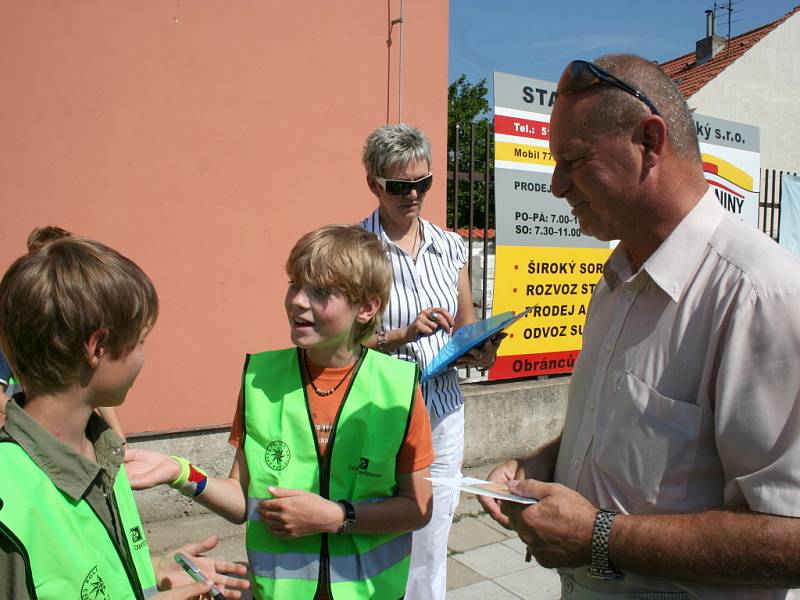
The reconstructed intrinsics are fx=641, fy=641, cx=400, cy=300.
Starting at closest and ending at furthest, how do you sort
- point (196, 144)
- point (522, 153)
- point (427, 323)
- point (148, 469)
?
1. point (148, 469)
2. point (427, 323)
3. point (196, 144)
4. point (522, 153)

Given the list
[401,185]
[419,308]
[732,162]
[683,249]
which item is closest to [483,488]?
[683,249]

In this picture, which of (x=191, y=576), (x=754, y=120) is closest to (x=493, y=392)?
(x=191, y=576)

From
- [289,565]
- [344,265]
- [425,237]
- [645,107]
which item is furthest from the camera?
[425,237]

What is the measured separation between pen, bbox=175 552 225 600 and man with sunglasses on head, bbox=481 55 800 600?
0.72 metres

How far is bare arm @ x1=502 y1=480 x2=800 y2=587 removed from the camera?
1159mm

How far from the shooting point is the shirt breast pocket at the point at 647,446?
1.30 meters

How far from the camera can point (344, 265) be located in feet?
6.47

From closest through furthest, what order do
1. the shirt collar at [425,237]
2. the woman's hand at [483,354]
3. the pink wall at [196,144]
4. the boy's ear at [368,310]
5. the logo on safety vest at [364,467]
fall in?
1. the logo on safety vest at [364,467]
2. the boy's ear at [368,310]
3. the woman's hand at [483,354]
4. the shirt collar at [425,237]
5. the pink wall at [196,144]

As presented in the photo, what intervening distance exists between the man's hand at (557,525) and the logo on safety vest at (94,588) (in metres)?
0.88

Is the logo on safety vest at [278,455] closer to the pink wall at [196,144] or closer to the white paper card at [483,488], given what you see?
the white paper card at [483,488]

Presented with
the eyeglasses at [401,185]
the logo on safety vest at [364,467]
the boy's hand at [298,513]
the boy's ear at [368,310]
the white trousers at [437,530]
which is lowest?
the white trousers at [437,530]

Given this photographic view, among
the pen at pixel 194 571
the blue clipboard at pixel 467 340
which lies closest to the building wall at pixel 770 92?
the blue clipboard at pixel 467 340

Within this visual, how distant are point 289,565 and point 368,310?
79 cm

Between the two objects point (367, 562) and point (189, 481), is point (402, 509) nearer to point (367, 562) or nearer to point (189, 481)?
point (367, 562)
